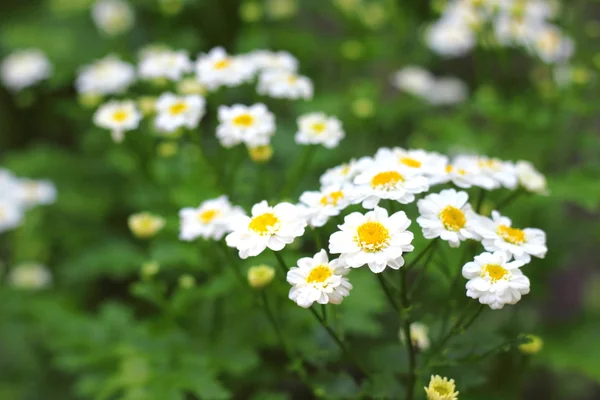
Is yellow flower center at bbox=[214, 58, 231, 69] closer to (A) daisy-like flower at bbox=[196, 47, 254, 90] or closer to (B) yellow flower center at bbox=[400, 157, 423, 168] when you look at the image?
(A) daisy-like flower at bbox=[196, 47, 254, 90]

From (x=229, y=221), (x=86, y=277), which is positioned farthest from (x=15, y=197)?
(x=229, y=221)

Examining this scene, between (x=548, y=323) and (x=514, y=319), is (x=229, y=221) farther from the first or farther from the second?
(x=548, y=323)

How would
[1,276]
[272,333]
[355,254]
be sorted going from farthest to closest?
[1,276] < [272,333] < [355,254]

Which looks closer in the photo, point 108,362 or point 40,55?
point 108,362

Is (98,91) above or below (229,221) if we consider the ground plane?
above

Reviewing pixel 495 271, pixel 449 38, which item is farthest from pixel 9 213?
pixel 495 271

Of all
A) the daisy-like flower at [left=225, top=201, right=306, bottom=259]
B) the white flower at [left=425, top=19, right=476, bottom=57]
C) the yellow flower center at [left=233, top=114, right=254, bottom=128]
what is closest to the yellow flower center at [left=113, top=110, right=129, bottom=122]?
the yellow flower center at [left=233, top=114, right=254, bottom=128]

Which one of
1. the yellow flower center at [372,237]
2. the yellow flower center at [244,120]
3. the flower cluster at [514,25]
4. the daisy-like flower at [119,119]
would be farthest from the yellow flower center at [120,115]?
the flower cluster at [514,25]

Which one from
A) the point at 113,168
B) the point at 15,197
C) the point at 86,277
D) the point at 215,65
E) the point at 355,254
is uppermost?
the point at 113,168
